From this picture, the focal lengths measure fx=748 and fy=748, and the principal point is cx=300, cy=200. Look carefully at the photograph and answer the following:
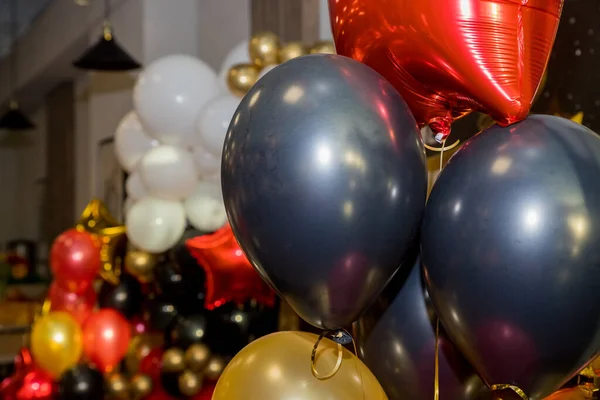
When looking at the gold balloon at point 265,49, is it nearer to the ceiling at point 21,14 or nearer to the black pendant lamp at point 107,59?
the black pendant lamp at point 107,59

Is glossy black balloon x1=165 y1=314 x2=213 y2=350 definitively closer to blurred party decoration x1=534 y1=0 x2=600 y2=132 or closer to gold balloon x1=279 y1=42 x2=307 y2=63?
gold balloon x1=279 y1=42 x2=307 y2=63

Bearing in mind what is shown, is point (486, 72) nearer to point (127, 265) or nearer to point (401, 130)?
point (401, 130)

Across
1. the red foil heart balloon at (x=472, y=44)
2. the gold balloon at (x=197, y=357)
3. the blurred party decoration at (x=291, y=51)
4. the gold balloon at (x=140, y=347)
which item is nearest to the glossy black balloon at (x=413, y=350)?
the red foil heart balloon at (x=472, y=44)

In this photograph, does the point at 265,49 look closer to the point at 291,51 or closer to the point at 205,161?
the point at 291,51

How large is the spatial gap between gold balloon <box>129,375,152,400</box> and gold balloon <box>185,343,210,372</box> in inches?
11.8

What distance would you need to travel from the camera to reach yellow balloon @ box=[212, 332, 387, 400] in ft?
2.95

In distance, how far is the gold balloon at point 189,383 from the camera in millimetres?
2635

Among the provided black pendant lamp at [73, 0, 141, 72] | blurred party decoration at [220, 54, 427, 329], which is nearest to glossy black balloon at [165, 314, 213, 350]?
black pendant lamp at [73, 0, 141, 72]

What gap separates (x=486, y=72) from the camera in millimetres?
833

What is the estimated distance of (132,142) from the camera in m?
3.00

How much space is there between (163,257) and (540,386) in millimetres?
2131

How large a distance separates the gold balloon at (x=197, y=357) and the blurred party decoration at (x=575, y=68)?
1.39 meters

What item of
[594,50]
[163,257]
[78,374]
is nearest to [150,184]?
[163,257]

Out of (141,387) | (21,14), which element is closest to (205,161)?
(141,387)
